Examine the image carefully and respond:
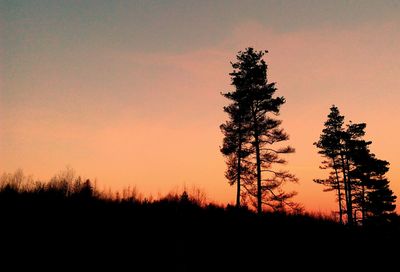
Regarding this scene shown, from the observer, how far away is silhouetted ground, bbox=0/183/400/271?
6266 mm

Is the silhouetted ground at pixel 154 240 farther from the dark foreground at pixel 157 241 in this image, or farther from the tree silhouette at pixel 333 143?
the tree silhouette at pixel 333 143

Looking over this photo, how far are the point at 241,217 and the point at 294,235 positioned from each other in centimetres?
226

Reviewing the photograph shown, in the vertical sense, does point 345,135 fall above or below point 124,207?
above

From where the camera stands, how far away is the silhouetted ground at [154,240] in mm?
6266

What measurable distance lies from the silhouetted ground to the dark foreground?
2 centimetres

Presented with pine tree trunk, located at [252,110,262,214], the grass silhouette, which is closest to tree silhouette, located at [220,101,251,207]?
pine tree trunk, located at [252,110,262,214]

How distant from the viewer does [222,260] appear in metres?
7.36

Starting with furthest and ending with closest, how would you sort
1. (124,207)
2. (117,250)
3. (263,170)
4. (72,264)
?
(263,170) < (124,207) < (117,250) < (72,264)

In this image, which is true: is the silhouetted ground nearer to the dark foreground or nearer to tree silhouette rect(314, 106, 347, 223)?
the dark foreground

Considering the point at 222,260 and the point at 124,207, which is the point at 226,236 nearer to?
the point at 222,260

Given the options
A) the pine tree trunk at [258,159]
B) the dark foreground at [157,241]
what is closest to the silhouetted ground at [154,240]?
the dark foreground at [157,241]

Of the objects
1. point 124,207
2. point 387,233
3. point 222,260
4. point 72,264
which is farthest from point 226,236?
point 387,233

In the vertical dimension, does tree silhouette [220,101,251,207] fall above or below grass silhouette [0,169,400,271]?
above

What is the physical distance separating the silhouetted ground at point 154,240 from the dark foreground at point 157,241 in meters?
0.02
